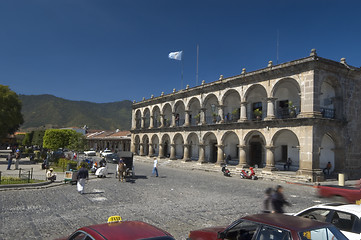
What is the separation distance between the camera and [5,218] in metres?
8.28

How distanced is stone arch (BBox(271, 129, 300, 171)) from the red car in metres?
19.7

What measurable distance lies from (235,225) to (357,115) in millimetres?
22861

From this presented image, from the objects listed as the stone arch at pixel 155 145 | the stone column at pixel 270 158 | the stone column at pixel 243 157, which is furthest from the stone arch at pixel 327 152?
the stone arch at pixel 155 145

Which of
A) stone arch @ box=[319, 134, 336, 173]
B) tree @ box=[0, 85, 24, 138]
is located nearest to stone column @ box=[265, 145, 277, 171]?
stone arch @ box=[319, 134, 336, 173]

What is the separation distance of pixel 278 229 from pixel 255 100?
23.7m

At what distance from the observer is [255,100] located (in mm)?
26625

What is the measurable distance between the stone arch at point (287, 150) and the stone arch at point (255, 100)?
2574mm

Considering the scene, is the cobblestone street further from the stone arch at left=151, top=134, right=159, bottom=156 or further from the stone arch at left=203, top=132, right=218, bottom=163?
the stone arch at left=151, top=134, right=159, bottom=156

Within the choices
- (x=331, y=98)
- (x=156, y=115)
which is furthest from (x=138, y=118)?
(x=331, y=98)

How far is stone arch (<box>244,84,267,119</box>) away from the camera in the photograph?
81.9 feet

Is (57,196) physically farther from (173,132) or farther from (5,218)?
(173,132)

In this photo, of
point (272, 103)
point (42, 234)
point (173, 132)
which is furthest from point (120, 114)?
point (42, 234)

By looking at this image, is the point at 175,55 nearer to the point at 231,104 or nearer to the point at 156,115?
the point at 231,104

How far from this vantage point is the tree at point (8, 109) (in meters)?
29.9
